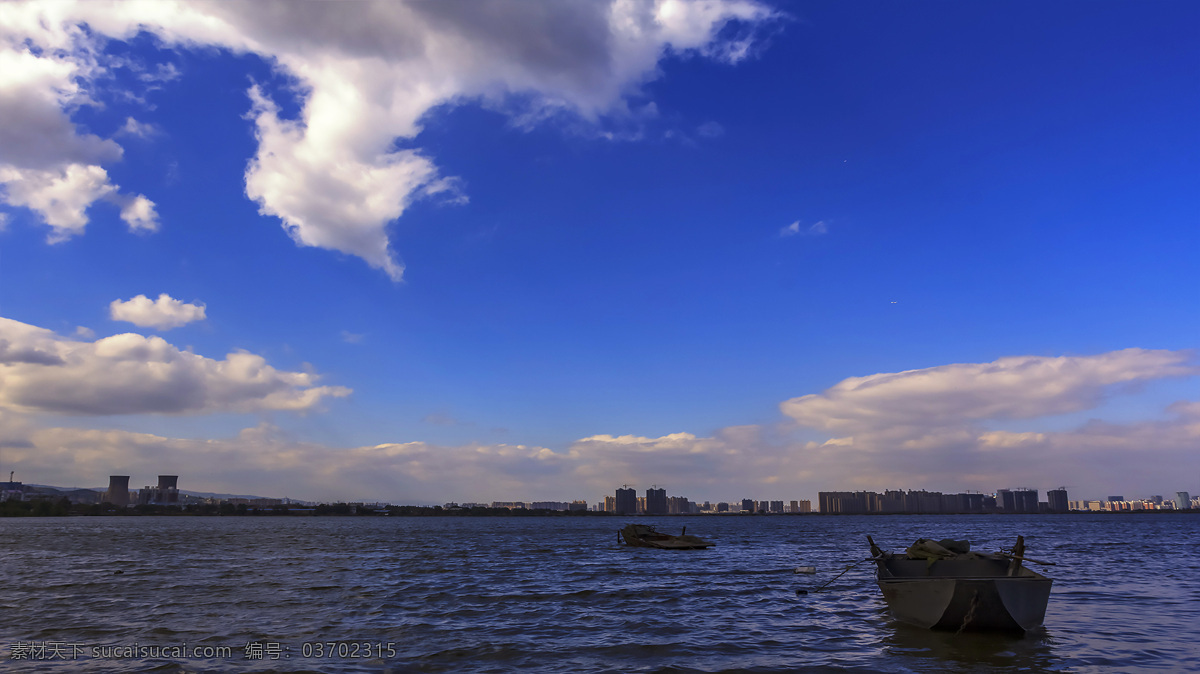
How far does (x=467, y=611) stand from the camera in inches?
→ 1040

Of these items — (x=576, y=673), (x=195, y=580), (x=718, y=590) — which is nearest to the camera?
(x=576, y=673)

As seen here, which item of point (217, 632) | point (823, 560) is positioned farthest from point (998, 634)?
point (823, 560)

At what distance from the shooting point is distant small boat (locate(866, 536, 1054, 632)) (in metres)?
19.0

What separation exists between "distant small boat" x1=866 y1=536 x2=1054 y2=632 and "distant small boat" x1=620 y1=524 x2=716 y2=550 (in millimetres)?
48590

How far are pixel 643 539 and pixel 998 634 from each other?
61.6 meters

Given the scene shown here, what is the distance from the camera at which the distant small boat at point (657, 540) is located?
233 feet

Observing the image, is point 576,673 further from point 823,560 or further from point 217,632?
point 823,560

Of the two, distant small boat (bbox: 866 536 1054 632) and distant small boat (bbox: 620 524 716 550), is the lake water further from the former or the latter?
distant small boat (bbox: 620 524 716 550)

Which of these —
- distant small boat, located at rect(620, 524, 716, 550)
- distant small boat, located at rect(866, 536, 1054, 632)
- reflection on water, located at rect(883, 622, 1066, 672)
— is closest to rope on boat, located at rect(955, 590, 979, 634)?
distant small boat, located at rect(866, 536, 1054, 632)

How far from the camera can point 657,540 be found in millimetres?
76688

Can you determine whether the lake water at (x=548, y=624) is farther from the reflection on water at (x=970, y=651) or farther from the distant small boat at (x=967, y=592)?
the distant small boat at (x=967, y=592)

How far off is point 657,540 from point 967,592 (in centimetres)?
6023

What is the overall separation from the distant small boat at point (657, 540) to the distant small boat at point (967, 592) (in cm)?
4859

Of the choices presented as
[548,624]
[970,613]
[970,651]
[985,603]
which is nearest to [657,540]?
[548,624]
